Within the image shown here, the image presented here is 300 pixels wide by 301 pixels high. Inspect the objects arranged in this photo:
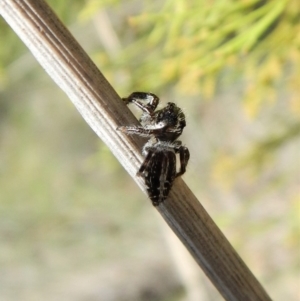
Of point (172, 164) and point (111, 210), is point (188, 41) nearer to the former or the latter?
point (172, 164)

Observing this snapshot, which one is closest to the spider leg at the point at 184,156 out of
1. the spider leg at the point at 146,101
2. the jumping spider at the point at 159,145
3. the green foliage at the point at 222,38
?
the jumping spider at the point at 159,145

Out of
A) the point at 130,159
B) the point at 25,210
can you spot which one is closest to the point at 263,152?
the point at 130,159

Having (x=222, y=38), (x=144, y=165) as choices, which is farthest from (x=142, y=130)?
(x=222, y=38)

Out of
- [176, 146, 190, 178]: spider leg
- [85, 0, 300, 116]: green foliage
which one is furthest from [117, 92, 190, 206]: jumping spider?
[85, 0, 300, 116]: green foliage

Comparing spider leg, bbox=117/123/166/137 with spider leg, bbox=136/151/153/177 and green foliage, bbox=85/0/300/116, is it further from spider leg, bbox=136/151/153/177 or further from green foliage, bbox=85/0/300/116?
green foliage, bbox=85/0/300/116

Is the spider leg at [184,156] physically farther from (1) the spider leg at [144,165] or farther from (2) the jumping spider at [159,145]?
(1) the spider leg at [144,165]

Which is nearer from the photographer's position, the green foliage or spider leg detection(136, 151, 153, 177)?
spider leg detection(136, 151, 153, 177)

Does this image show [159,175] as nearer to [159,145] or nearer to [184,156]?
[159,145]
